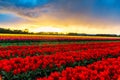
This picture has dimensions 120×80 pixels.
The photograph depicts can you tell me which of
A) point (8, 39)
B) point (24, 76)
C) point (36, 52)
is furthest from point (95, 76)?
point (8, 39)

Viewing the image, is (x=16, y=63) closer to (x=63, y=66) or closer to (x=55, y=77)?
(x=63, y=66)

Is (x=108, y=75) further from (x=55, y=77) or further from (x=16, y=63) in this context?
(x=16, y=63)

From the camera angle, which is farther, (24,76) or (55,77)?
(24,76)

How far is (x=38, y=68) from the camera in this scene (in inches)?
414

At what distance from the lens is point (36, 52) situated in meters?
17.5

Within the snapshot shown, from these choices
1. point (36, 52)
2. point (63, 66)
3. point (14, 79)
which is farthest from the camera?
point (36, 52)

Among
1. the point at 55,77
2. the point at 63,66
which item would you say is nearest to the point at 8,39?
the point at 63,66

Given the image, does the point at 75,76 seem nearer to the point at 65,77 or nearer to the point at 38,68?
the point at 65,77

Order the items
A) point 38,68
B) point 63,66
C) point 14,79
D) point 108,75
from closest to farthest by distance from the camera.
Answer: point 108,75
point 14,79
point 38,68
point 63,66

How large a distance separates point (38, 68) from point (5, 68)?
134cm

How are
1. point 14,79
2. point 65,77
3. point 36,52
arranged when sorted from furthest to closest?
point 36,52 → point 14,79 → point 65,77

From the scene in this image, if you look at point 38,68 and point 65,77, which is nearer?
point 65,77

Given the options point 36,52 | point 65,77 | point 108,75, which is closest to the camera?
point 65,77

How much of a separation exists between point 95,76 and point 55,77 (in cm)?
112
